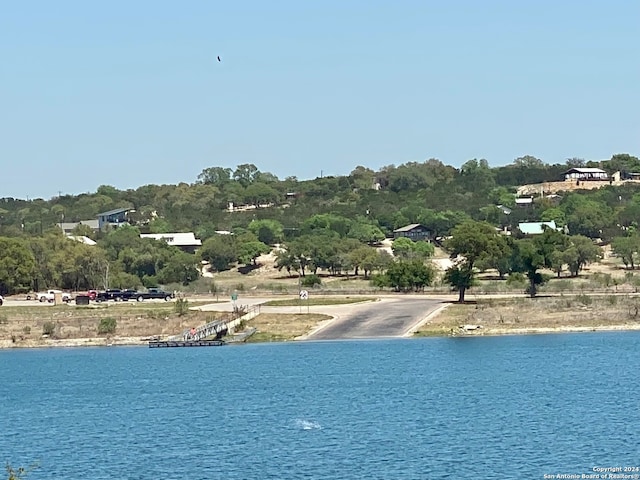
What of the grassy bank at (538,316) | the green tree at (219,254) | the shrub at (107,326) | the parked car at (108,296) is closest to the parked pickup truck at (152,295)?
the parked car at (108,296)

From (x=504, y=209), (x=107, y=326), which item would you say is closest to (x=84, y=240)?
(x=504, y=209)

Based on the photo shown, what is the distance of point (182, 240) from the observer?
170m

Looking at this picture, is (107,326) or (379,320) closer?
(107,326)

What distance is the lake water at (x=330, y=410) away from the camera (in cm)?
4712

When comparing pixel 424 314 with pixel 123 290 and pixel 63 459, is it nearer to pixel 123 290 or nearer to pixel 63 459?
pixel 123 290

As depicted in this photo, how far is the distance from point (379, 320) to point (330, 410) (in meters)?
37.3

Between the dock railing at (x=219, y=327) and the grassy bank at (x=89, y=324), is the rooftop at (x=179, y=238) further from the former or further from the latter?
the dock railing at (x=219, y=327)

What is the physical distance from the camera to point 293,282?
140 metres

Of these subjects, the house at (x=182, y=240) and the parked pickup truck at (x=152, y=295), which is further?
the house at (x=182, y=240)

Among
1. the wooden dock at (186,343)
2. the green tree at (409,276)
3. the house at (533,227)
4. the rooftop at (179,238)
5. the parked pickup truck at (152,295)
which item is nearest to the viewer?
the wooden dock at (186,343)

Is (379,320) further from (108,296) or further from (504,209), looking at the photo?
(504,209)

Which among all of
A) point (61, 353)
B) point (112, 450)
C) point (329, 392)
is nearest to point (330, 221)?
point (61, 353)

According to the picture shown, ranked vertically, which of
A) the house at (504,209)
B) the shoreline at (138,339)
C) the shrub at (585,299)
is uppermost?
the house at (504,209)

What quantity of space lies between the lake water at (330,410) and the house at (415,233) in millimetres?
85682
